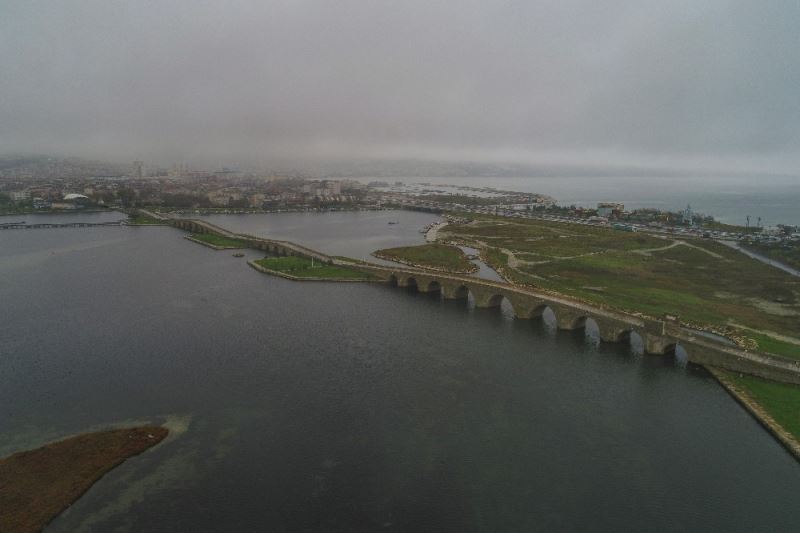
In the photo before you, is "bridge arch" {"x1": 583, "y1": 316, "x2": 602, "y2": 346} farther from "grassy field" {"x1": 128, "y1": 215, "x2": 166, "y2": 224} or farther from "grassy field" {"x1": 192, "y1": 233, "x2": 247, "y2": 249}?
"grassy field" {"x1": 128, "y1": 215, "x2": 166, "y2": 224}

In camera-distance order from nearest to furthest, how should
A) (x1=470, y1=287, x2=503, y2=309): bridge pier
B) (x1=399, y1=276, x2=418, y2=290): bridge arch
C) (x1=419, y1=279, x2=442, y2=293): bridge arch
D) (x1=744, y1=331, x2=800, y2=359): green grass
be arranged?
(x1=744, y1=331, x2=800, y2=359): green grass < (x1=470, y1=287, x2=503, y2=309): bridge pier < (x1=419, y1=279, x2=442, y2=293): bridge arch < (x1=399, y1=276, x2=418, y2=290): bridge arch

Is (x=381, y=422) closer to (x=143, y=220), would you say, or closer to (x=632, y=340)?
(x=632, y=340)

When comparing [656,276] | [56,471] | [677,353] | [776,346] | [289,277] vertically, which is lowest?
[56,471]

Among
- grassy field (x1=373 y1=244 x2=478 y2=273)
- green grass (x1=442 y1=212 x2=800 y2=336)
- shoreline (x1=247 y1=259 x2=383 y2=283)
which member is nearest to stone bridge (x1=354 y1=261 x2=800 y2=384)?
green grass (x1=442 y1=212 x2=800 y2=336)

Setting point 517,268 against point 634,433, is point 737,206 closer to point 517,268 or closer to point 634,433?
point 517,268

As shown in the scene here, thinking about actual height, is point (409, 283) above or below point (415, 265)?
below

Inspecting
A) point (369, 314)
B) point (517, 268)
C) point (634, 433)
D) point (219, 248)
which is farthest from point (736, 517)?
point (219, 248)

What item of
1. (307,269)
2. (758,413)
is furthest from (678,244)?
(758,413)
